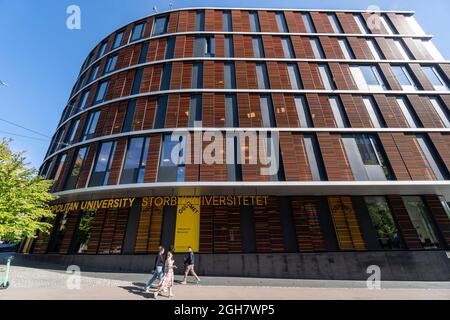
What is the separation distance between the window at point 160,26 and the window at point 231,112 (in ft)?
31.8

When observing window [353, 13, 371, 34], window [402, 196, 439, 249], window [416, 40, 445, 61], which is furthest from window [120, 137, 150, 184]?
window [416, 40, 445, 61]

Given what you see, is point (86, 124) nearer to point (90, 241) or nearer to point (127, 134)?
point (127, 134)

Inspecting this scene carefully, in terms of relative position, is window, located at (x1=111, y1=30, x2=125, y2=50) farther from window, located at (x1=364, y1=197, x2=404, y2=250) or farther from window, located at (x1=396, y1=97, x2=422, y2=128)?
window, located at (x1=364, y1=197, x2=404, y2=250)

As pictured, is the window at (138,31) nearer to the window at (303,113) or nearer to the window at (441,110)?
the window at (303,113)

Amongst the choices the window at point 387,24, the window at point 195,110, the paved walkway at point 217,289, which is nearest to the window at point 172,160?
the window at point 195,110

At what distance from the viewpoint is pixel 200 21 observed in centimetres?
2006

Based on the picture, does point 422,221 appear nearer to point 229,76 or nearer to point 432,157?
point 432,157

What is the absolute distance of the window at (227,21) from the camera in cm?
1967

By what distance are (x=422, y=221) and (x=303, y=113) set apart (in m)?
9.82

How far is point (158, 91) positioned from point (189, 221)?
31.4 ft

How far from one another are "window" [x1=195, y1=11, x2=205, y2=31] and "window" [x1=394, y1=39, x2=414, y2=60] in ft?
55.5

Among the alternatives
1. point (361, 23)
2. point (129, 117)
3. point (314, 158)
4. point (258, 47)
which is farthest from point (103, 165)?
point (361, 23)
